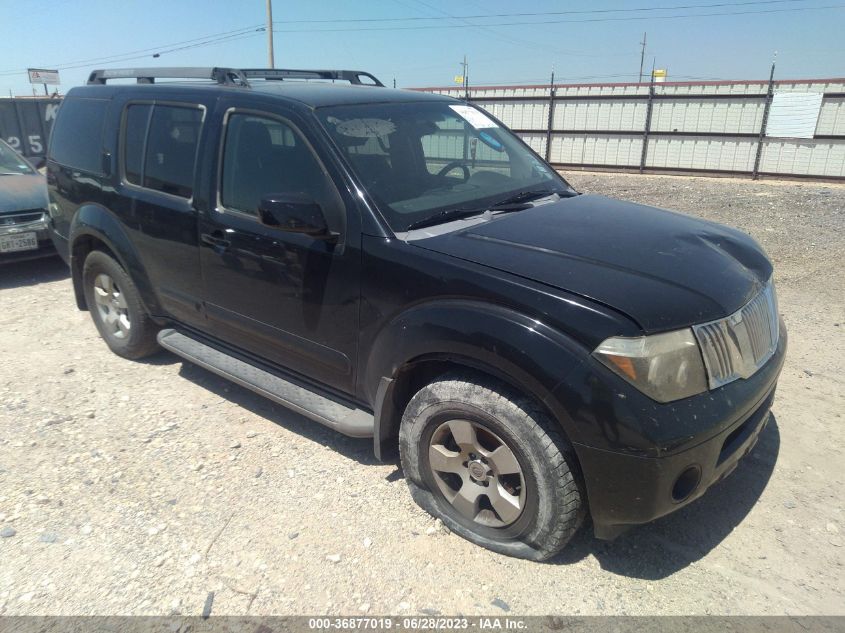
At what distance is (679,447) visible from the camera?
7.26 feet

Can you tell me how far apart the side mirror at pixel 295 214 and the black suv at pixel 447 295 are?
0.04ft

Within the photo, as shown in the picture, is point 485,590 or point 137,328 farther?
point 137,328

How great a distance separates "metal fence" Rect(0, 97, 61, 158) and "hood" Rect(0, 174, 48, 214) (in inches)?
353

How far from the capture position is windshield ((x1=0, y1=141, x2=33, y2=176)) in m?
7.45

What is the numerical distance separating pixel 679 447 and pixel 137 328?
3.82 metres

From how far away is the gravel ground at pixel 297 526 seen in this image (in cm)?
251

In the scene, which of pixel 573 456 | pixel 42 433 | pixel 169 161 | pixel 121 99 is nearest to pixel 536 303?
pixel 573 456

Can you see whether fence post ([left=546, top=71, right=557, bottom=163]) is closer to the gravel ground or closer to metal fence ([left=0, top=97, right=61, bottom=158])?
metal fence ([left=0, top=97, right=61, bottom=158])

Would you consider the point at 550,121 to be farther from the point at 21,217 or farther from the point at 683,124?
the point at 21,217

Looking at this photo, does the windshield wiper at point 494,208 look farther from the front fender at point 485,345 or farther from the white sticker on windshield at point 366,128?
the white sticker on windshield at point 366,128

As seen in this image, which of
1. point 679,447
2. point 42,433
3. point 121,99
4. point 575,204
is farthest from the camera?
point 121,99

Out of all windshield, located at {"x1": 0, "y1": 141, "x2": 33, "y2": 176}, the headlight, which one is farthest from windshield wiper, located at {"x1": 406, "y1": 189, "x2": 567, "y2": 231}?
windshield, located at {"x1": 0, "y1": 141, "x2": 33, "y2": 176}

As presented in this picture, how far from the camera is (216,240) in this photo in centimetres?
349

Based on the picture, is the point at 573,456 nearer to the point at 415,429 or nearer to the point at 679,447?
the point at 679,447
